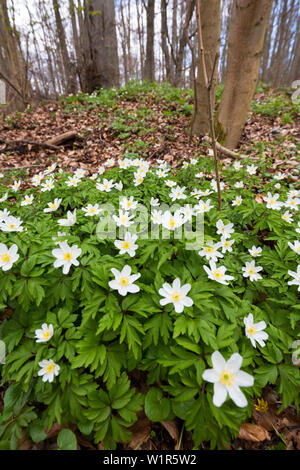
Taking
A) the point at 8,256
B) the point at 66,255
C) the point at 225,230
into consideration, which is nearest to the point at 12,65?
the point at 8,256

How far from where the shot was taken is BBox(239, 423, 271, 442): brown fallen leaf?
141 centimetres

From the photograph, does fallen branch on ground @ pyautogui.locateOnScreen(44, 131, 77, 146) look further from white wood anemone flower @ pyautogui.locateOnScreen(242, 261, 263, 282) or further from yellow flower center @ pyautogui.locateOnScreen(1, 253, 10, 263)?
white wood anemone flower @ pyautogui.locateOnScreen(242, 261, 263, 282)

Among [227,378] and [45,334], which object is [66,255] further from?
[227,378]

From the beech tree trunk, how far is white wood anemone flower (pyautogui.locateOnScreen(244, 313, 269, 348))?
4.40 meters

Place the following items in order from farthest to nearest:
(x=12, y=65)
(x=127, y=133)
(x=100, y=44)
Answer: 1. (x=100, y=44)
2. (x=12, y=65)
3. (x=127, y=133)

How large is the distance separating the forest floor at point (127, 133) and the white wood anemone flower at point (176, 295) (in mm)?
1016

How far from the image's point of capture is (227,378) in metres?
1.12

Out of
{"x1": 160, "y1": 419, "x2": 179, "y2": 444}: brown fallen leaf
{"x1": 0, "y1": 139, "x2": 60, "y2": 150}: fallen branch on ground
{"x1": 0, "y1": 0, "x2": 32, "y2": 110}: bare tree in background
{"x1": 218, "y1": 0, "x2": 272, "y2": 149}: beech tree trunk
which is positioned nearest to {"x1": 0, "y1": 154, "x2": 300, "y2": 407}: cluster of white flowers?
{"x1": 160, "y1": 419, "x2": 179, "y2": 444}: brown fallen leaf

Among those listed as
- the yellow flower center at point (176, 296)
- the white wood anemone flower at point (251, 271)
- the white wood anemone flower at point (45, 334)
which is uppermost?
the yellow flower center at point (176, 296)

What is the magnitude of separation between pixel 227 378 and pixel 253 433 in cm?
68

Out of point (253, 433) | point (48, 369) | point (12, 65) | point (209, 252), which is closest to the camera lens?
point (48, 369)

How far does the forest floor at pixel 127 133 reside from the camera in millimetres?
4664

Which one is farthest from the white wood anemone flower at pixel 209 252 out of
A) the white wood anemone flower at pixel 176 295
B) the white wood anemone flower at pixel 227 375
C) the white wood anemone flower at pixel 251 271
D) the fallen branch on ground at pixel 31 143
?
the fallen branch on ground at pixel 31 143

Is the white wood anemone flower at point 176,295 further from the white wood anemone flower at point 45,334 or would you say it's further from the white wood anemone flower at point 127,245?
the white wood anemone flower at point 45,334
